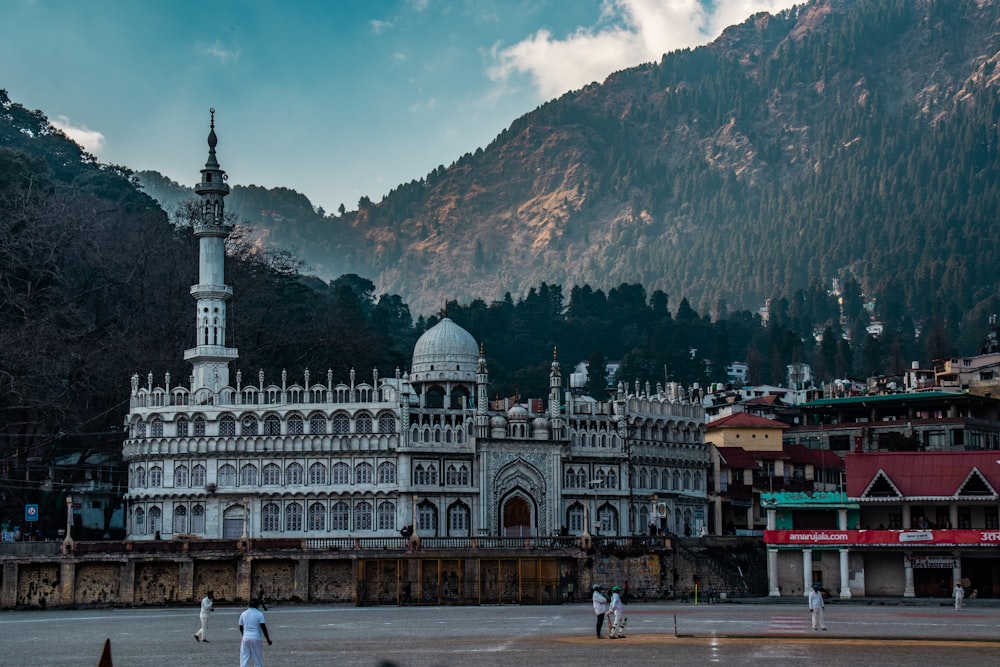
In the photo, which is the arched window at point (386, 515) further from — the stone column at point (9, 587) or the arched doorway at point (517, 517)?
the stone column at point (9, 587)

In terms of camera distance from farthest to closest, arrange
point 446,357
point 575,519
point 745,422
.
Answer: point 745,422, point 446,357, point 575,519

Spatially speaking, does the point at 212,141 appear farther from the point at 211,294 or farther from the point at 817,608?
the point at 817,608

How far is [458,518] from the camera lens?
3445 inches

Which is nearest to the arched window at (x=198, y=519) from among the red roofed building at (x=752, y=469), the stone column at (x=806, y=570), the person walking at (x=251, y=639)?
the red roofed building at (x=752, y=469)

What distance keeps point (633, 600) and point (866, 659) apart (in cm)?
3335

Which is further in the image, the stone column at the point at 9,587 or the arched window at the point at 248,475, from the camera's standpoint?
the arched window at the point at 248,475

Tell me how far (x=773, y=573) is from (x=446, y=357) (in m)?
24.4

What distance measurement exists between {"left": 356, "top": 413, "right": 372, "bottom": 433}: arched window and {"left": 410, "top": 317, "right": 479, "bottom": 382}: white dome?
800cm

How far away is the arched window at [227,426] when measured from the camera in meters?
86.6

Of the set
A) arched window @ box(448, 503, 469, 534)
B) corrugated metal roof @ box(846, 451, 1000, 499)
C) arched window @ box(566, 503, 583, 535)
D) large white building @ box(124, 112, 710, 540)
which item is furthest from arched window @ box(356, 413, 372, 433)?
corrugated metal roof @ box(846, 451, 1000, 499)

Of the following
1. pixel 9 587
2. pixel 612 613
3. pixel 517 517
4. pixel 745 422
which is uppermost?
pixel 745 422

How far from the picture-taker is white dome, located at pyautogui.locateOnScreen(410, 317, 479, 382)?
9350 cm

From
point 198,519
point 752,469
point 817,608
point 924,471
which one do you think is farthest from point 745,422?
point 817,608

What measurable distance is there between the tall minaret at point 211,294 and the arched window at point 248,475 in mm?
4782
